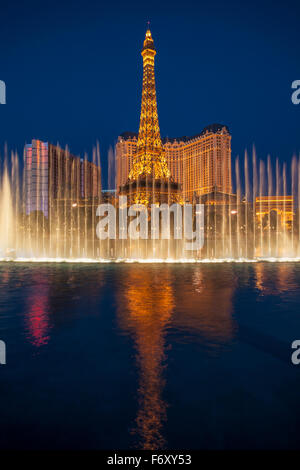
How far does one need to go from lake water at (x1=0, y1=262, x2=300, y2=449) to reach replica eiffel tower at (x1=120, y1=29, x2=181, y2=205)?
177 ft

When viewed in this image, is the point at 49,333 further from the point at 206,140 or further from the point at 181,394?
the point at 206,140

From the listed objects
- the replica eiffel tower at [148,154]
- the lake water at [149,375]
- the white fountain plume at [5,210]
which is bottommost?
the lake water at [149,375]

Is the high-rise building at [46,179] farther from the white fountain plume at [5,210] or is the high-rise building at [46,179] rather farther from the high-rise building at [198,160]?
the white fountain plume at [5,210]

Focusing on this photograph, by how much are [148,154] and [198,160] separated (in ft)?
193

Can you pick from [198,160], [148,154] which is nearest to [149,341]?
[148,154]

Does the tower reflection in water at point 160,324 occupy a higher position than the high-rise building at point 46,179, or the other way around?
the high-rise building at point 46,179

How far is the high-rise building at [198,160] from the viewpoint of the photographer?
109438 mm

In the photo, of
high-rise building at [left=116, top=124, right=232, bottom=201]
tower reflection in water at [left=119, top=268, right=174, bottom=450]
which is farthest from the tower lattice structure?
tower reflection in water at [left=119, top=268, right=174, bottom=450]

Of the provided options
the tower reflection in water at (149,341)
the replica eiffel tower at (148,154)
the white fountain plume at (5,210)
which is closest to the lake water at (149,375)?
the tower reflection in water at (149,341)

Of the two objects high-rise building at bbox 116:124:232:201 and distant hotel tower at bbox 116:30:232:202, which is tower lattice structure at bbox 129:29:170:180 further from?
high-rise building at bbox 116:124:232:201

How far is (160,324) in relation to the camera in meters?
7.36

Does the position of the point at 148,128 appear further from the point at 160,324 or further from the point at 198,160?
the point at 160,324

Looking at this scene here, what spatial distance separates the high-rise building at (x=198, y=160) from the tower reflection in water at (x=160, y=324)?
316 ft
